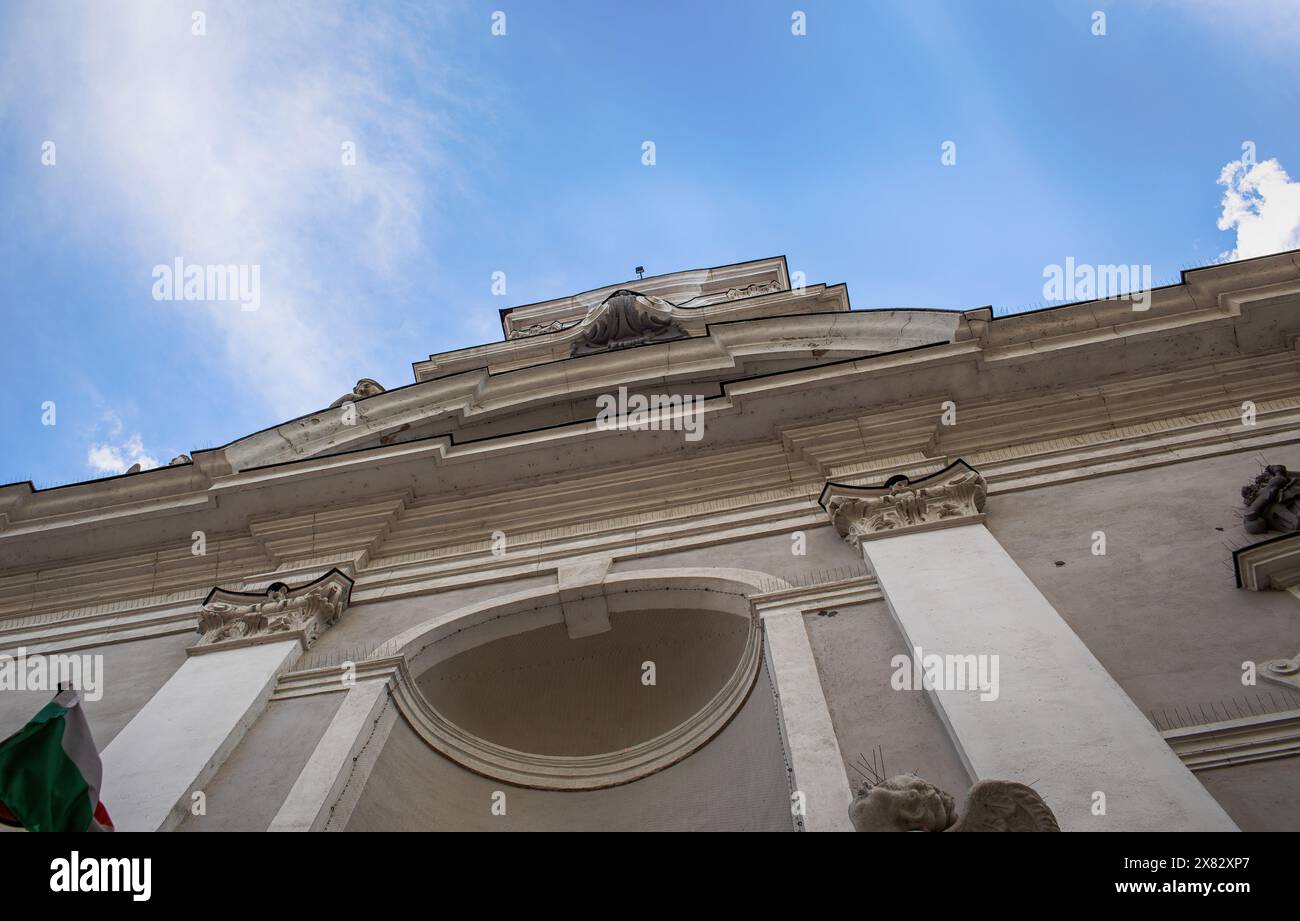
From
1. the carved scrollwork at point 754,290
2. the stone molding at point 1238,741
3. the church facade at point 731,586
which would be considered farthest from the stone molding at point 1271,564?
the carved scrollwork at point 754,290

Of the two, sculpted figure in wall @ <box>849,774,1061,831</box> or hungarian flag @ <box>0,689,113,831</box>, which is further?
hungarian flag @ <box>0,689,113,831</box>

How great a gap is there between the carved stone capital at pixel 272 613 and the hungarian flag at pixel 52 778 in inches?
96.2

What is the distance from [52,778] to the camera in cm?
597

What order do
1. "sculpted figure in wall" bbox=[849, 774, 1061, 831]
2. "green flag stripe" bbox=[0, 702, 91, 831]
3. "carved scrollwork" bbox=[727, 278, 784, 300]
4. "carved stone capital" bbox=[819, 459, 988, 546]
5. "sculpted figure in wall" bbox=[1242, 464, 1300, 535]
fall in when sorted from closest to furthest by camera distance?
"sculpted figure in wall" bbox=[849, 774, 1061, 831]
"green flag stripe" bbox=[0, 702, 91, 831]
"sculpted figure in wall" bbox=[1242, 464, 1300, 535]
"carved stone capital" bbox=[819, 459, 988, 546]
"carved scrollwork" bbox=[727, 278, 784, 300]

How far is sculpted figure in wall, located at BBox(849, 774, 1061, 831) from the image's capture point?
14.2ft

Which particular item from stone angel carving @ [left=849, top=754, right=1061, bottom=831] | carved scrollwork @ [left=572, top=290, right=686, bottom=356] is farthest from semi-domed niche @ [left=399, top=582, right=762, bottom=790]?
carved scrollwork @ [left=572, top=290, right=686, bottom=356]

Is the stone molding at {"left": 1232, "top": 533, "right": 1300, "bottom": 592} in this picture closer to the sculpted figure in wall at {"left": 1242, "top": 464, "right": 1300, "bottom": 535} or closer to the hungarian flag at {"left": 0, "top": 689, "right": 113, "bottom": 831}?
the sculpted figure in wall at {"left": 1242, "top": 464, "right": 1300, "bottom": 535}

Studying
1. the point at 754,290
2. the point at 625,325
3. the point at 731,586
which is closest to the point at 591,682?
the point at 731,586

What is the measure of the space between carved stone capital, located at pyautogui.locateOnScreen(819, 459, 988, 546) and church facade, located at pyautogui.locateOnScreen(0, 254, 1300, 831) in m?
0.03

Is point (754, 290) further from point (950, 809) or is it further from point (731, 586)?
point (950, 809)

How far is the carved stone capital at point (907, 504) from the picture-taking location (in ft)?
27.6

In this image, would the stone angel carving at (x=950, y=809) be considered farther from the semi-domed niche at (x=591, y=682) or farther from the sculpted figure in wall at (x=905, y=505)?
the semi-domed niche at (x=591, y=682)

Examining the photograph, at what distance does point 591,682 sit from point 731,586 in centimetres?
202
